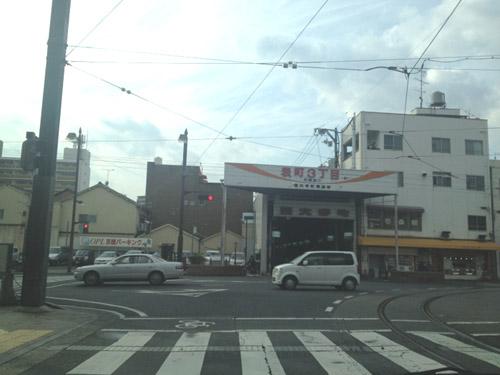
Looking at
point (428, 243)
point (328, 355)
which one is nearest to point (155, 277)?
point (328, 355)

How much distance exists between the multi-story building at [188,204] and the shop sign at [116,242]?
2433cm

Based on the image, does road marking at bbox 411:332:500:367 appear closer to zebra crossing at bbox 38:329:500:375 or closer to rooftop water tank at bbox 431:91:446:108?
zebra crossing at bbox 38:329:500:375

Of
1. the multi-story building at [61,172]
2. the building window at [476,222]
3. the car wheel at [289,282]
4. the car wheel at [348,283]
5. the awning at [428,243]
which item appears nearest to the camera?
the car wheel at [289,282]

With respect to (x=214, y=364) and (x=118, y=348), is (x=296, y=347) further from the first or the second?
(x=118, y=348)

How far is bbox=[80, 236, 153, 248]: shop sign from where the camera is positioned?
53500 millimetres

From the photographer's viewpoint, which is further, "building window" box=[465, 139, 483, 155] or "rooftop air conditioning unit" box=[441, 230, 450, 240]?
"building window" box=[465, 139, 483, 155]

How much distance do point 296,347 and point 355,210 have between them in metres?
32.9

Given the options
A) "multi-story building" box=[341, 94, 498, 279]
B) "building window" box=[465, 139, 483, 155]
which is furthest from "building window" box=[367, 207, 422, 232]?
"building window" box=[465, 139, 483, 155]

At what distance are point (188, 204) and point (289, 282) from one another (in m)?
58.9

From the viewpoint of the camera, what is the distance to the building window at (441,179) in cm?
4264

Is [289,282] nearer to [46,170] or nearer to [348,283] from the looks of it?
[348,283]

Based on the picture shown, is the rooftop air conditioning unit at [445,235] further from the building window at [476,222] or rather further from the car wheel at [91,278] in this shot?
the car wheel at [91,278]

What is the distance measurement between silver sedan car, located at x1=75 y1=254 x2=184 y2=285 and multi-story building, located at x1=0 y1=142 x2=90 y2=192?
120 feet

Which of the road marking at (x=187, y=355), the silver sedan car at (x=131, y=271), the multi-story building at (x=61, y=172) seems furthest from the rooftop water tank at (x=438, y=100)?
the road marking at (x=187, y=355)
